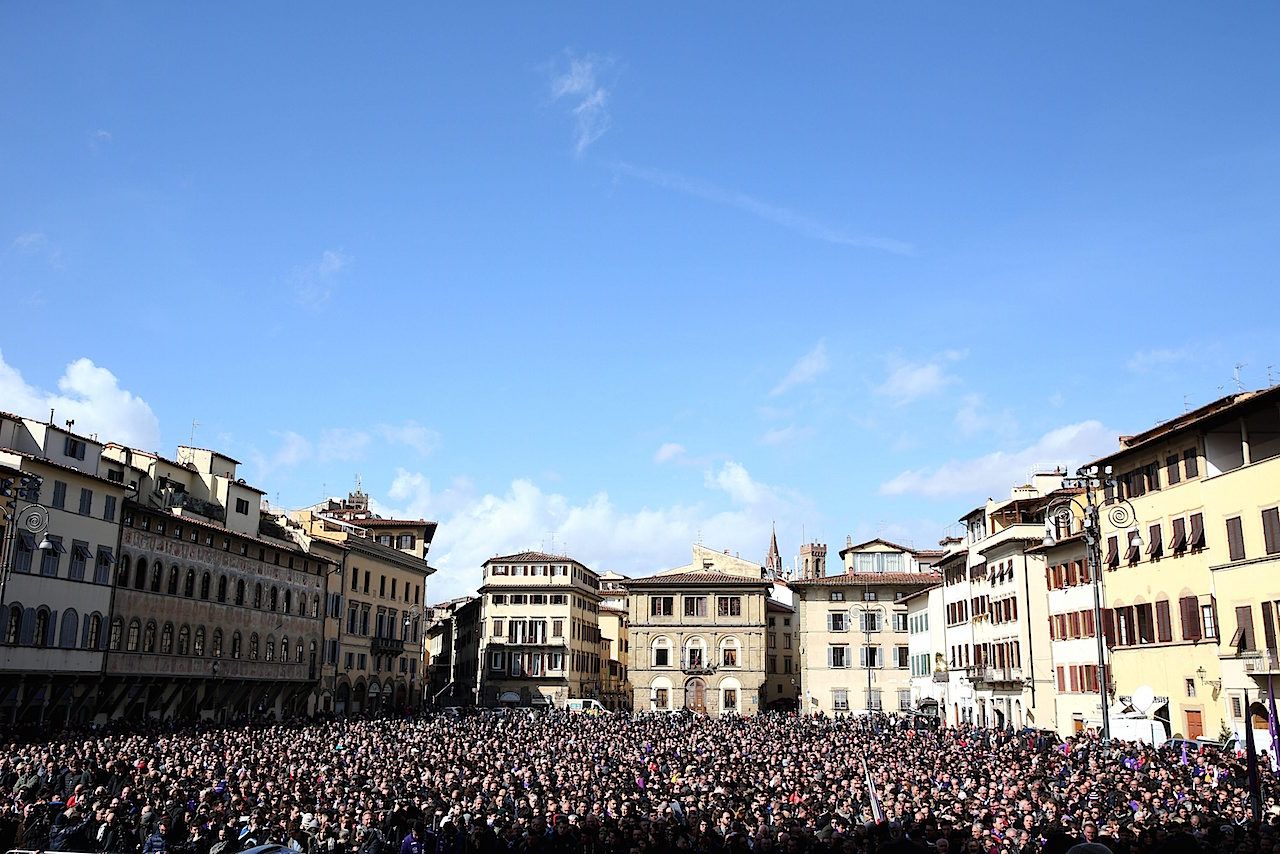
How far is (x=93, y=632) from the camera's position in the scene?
43.3m

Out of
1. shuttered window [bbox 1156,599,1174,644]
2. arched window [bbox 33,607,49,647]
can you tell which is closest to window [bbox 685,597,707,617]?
shuttered window [bbox 1156,599,1174,644]

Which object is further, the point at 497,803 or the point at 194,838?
the point at 497,803

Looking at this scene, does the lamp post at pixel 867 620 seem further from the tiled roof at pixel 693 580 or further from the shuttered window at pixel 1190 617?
the shuttered window at pixel 1190 617

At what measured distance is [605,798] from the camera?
67.9 ft

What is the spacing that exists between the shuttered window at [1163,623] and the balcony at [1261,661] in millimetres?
4222

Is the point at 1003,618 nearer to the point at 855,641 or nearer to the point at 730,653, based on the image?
the point at 855,641

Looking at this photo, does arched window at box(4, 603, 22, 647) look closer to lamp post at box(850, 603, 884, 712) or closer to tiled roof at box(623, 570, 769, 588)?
tiled roof at box(623, 570, 769, 588)

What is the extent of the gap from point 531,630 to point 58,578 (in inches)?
1684

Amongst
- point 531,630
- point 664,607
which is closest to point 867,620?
point 664,607

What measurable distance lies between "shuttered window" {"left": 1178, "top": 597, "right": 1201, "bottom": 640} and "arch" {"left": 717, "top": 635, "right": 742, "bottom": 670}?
43.2m

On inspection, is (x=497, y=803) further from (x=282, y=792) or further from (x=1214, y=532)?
(x=1214, y=532)

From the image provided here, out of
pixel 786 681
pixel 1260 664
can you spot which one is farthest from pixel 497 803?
pixel 786 681

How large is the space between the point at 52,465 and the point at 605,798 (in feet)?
94.0

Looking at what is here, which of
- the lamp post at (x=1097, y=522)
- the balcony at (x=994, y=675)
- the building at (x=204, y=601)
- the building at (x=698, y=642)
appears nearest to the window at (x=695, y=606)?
the building at (x=698, y=642)
